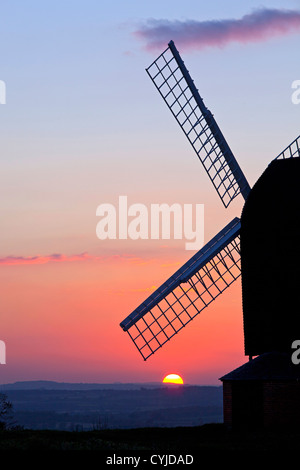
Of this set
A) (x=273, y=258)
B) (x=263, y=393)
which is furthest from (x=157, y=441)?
(x=273, y=258)

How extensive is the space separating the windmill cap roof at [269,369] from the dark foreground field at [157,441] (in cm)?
212

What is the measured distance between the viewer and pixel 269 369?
34906mm

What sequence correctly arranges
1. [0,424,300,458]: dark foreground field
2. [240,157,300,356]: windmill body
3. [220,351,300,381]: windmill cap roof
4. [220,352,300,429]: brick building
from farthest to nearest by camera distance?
[240,157,300,356]: windmill body, [220,351,300,381]: windmill cap roof, [220,352,300,429]: brick building, [0,424,300,458]: dark foreground field

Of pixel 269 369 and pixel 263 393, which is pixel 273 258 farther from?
pixel 263 393

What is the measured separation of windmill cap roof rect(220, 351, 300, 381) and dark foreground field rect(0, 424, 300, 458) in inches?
83.3

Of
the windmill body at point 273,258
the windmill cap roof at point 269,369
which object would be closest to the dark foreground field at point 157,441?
the windmill cap roof at point 269,369

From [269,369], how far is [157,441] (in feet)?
18.3

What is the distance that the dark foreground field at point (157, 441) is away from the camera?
89.5 feet

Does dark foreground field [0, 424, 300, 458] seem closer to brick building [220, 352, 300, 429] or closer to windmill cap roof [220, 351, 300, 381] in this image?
brick building [220, 352, 300, 429]

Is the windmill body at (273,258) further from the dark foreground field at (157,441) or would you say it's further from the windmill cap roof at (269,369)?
the dark foreground field at (157,441)

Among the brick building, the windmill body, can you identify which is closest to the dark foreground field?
the brick building

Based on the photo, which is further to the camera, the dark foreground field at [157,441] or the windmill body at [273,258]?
the windmill body at [273,258]

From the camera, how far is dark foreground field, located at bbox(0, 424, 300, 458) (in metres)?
27.3
